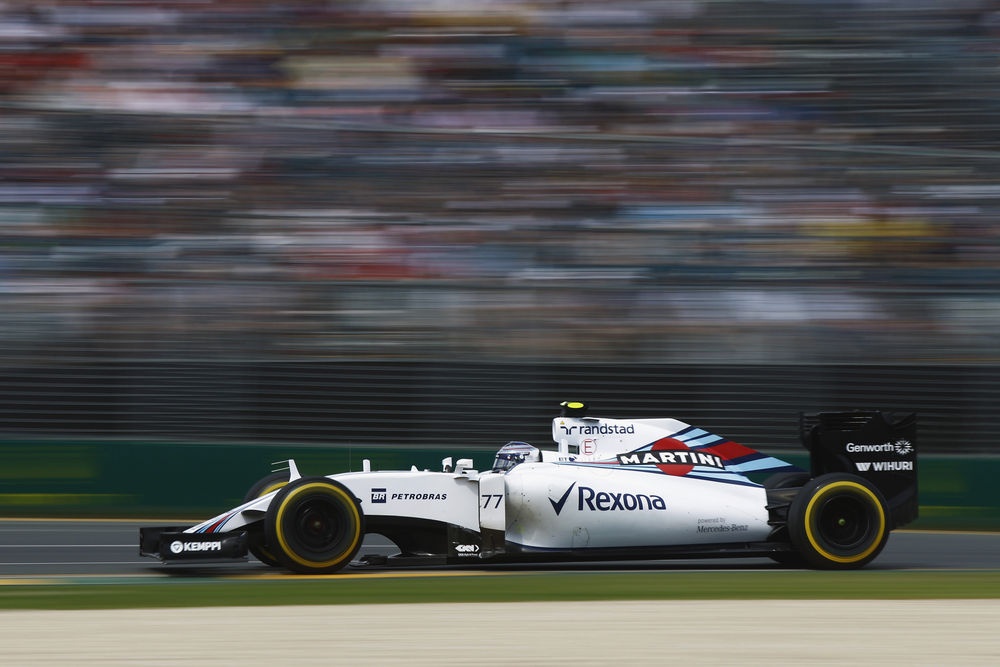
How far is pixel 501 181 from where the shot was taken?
1259 cm

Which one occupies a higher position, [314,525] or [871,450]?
[871,450]

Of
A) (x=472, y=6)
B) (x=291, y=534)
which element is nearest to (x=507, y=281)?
(x=472, y=6)

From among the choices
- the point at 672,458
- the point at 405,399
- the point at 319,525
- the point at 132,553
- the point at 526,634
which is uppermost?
the point at 405,399

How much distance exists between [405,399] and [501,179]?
2761 mm

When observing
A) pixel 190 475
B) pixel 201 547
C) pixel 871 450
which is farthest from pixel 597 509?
pixel 190 475

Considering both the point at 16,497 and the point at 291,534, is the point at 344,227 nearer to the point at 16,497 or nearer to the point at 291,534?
the point at 16,497

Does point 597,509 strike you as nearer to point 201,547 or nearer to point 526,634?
point 201,547

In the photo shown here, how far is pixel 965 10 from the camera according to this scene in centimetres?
1389

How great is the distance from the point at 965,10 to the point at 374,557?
31.7 feet

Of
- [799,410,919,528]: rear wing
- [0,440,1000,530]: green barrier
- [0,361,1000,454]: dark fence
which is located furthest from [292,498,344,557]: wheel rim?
[0,361,1000,454]: dark fence

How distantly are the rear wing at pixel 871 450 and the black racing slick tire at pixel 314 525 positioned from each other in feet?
8.86

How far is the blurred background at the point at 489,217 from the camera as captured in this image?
10844 mm

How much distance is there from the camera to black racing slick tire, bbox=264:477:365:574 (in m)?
6.84

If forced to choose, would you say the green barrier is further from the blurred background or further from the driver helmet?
the driver helmet
